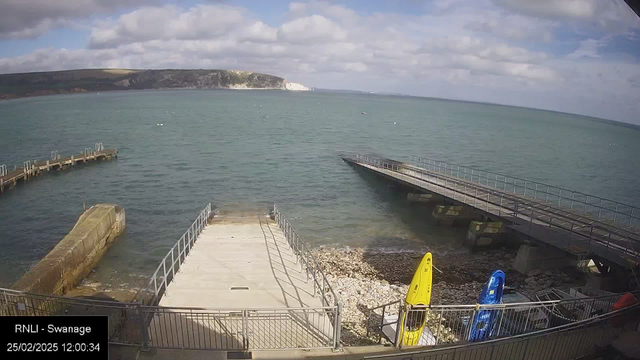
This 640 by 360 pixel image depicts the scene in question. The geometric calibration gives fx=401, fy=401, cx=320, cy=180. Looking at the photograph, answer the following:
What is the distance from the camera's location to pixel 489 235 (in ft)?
76.8

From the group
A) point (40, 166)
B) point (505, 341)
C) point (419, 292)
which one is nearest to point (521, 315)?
point (419, 292)

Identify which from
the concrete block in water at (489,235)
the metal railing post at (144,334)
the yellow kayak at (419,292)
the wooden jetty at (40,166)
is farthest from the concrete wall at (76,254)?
the concrete block in water at (489,235)

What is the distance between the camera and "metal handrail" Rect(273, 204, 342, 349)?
29.2 ft

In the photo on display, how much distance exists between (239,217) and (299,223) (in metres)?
6.42

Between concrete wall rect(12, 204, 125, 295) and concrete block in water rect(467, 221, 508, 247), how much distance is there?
20949 mm

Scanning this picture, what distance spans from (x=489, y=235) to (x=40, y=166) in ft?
138

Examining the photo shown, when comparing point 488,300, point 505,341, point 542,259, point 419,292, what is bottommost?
point 542,259

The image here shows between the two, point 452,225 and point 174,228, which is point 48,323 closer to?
point 174,228

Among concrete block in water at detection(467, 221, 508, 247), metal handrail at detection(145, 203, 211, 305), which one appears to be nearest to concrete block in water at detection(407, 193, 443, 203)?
concrete block in water at detection(467, 221, 508, 247)

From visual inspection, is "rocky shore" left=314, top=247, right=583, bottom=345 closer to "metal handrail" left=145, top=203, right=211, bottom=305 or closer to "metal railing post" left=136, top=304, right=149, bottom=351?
"metal handrail" left=145, top=203, right=211, bottom=305

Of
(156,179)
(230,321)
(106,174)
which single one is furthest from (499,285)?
(106,174)

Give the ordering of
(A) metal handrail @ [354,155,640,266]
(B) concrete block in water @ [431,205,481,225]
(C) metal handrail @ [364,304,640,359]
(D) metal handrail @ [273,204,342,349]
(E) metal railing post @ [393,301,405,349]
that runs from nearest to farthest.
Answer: (C) metal handrail @ [364,304,640,359] < (E) metal railing post @ [393,301,405,349] < (D) metal handrail @ [273,204,342,349] < (A) metal handrail @ [354,155,640,266] < (B) concrete block in water @ [431,205,481,225]

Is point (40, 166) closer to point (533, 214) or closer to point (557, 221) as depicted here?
point (533, 214)

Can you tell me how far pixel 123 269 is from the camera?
67.2 feet
